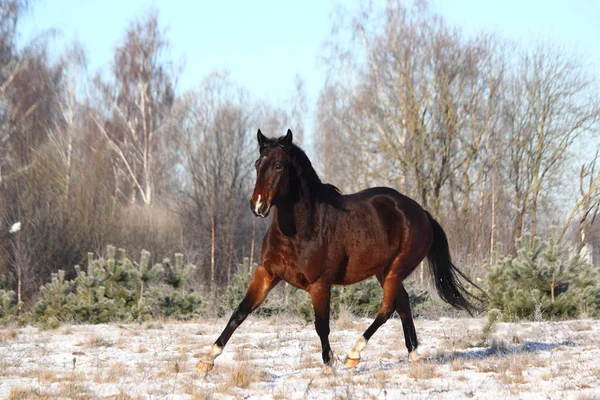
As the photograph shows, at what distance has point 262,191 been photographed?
541 centimetres

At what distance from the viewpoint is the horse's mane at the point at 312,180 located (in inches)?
229

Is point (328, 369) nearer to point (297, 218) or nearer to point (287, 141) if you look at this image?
point (297, 218)

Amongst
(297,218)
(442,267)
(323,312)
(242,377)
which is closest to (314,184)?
(297,218)

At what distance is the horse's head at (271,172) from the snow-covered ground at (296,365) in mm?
1296

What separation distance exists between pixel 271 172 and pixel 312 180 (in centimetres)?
53

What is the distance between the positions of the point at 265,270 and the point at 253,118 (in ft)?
83.9

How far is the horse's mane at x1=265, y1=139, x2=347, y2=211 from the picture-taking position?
5.82 meters

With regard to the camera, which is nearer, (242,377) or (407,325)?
(242,377)

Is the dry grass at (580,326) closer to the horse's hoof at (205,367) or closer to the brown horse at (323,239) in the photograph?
the brown horse at (323,239)

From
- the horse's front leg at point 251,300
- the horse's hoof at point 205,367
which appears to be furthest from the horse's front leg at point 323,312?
the horse's hoof at point 205,367

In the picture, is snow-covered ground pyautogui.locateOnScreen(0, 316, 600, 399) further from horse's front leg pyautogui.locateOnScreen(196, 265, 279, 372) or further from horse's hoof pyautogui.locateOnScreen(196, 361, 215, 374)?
horse's front leg pyautogui.locateOnScreen(196, 265, 279, 372)

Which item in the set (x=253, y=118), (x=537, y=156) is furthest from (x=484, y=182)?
(x=253, y=118)

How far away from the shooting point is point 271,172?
555 cm

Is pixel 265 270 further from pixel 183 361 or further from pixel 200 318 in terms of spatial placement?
pixel 200 318
